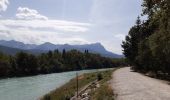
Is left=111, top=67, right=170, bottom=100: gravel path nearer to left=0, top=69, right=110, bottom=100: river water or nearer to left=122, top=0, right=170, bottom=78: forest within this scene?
left=122, top=0, right=170, bottom=78: forest

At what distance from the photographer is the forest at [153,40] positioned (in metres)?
17.6

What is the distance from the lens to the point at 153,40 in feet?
179

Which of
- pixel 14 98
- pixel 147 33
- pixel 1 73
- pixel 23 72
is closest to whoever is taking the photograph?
pixel 14 98

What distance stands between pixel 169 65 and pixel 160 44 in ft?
39.1

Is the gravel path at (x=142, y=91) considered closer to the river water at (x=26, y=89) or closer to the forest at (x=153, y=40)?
the forest at (x=153, y=40)

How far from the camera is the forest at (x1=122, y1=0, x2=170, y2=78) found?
17.6 meters

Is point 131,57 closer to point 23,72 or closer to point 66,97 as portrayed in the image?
point 66,97

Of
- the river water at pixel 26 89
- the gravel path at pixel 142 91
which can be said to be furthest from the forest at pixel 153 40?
the river water at pixel 26 89

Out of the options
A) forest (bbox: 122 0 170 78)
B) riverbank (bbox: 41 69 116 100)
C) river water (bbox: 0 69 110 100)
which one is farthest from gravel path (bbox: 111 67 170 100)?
river water (bbox: 0 69 110 100)

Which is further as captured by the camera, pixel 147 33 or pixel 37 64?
pixel 37 64

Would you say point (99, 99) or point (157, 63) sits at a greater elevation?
point (157, 63)

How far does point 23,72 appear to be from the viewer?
560 feet

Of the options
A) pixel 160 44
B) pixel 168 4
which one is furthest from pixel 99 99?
pixel 160 44

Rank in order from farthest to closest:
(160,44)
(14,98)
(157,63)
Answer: (157,63) → (14,98) → (160,44)
